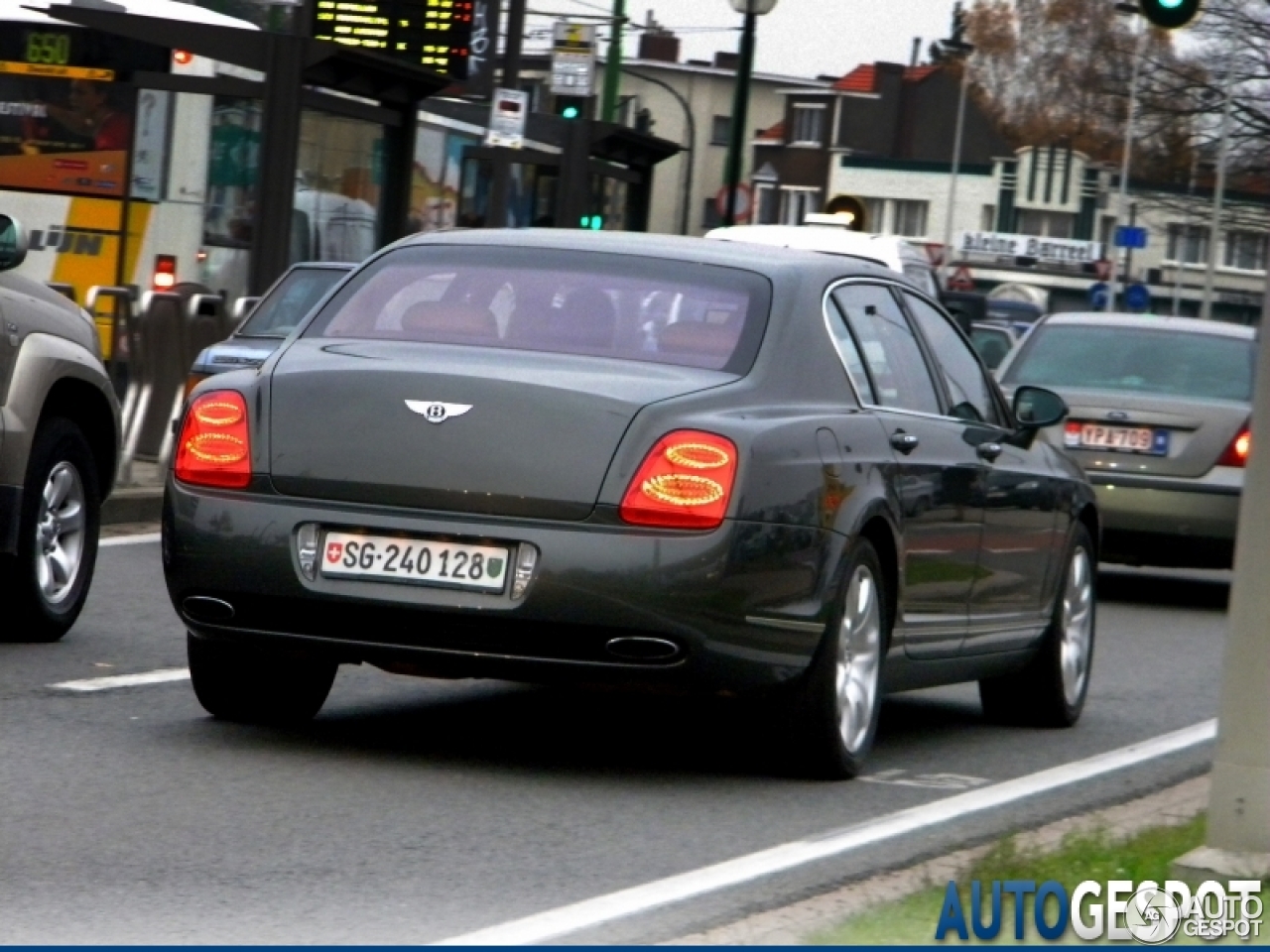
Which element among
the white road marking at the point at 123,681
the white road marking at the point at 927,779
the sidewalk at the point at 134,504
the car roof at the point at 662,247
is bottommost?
the sidewalk at the point at 134,504

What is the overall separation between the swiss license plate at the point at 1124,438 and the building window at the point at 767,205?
302 feet

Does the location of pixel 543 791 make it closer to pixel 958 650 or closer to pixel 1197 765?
pixel 958 650

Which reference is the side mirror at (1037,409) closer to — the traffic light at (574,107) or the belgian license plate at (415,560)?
the belgian license plate at (415,560)

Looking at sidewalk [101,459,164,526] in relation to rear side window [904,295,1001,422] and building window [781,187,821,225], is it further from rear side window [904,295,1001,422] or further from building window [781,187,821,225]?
building window [781,187,821,225]

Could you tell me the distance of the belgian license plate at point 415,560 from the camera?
7.36 metres

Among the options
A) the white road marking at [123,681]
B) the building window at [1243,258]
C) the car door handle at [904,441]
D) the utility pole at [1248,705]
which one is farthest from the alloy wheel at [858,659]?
the building window at [1243,258]

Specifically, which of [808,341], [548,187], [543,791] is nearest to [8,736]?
[543,791]

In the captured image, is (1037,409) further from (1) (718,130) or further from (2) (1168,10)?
(1) (718,130)

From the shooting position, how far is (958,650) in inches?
356

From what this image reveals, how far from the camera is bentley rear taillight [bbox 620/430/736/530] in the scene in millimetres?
7363

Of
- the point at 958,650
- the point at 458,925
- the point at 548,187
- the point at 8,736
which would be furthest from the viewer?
the point at 548,187

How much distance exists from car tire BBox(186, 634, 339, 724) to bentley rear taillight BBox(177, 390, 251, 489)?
1.89 feet

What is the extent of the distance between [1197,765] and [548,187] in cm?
2294

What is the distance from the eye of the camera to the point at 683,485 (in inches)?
291
